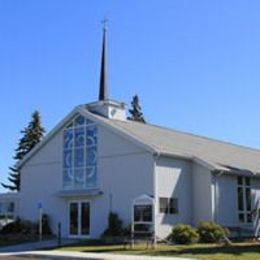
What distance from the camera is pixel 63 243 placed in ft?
104

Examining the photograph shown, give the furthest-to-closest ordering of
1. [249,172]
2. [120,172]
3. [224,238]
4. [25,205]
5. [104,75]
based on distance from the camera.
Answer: [104,75] → [25,205] → [249,172] → [120,172] → [224,238]

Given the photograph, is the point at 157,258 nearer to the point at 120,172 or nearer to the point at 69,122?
the point at 120,172

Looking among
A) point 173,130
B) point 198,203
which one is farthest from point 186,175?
point 173,130

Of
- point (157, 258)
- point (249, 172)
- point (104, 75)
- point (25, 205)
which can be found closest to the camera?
point (157, 258)

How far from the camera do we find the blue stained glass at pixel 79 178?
116ft

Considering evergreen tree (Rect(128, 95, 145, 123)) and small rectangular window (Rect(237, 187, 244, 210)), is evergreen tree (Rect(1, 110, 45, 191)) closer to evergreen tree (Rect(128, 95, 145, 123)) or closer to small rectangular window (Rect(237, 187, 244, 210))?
evergreen tree (Rect(128, 95, 145, 123))

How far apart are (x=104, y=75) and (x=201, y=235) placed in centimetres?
1581

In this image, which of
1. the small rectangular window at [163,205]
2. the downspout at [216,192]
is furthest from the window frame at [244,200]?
the small rectangular window at [163,205]

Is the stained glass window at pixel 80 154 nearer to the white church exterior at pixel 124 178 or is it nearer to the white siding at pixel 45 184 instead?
the white church exterior at pixel 124 178

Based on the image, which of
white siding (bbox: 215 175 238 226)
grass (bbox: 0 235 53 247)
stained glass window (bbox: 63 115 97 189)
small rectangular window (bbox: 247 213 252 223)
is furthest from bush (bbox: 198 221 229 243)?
grass (bbox: 0 235 53 247)

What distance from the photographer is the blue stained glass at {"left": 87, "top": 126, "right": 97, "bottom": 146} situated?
1383 inches

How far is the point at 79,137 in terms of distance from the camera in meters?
36.1

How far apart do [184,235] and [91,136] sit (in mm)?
9121

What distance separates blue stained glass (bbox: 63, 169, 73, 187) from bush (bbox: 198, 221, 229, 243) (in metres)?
9.08
